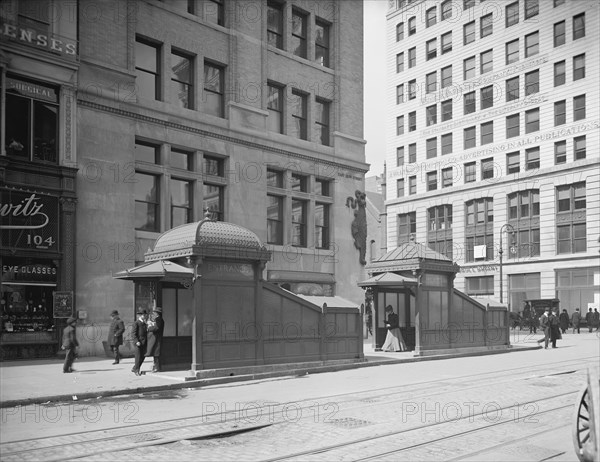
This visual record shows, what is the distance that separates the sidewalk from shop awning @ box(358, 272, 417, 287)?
3.02 meters

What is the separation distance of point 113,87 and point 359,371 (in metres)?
13.7

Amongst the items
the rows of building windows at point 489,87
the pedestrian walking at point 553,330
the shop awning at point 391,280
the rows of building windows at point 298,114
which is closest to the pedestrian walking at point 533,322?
the pedestrian walking at point 553,330

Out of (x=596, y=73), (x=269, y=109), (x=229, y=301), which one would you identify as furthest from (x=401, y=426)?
(x=596, y=73)

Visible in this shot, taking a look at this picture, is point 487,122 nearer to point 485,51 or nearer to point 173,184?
point 485,51

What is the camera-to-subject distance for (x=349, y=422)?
10.9 meters

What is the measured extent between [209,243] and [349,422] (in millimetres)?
8259

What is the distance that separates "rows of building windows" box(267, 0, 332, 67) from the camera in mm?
32219

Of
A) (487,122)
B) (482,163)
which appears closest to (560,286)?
(482,163)

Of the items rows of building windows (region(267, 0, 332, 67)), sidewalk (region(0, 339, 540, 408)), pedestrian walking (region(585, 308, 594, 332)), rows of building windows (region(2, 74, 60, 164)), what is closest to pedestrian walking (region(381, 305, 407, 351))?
sidewalk (region(0, 339, 540, 408))

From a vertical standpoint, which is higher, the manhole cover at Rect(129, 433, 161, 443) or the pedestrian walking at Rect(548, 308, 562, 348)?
the manhole cover at Rect(129, 433, 161, 443)

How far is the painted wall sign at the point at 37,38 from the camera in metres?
21.5

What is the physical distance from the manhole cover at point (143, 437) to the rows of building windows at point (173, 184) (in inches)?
652

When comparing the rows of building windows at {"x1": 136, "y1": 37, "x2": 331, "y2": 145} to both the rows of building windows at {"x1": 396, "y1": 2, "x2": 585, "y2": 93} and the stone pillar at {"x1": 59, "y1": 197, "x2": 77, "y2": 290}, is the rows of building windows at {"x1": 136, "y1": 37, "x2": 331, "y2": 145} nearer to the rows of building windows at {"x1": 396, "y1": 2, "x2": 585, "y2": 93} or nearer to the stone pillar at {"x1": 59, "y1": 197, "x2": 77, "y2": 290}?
the stone pillar at {"x1": 59, "y1": 197, "x2": 77, "y2": 290}

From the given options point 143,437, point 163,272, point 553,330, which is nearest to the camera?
point 143,437
